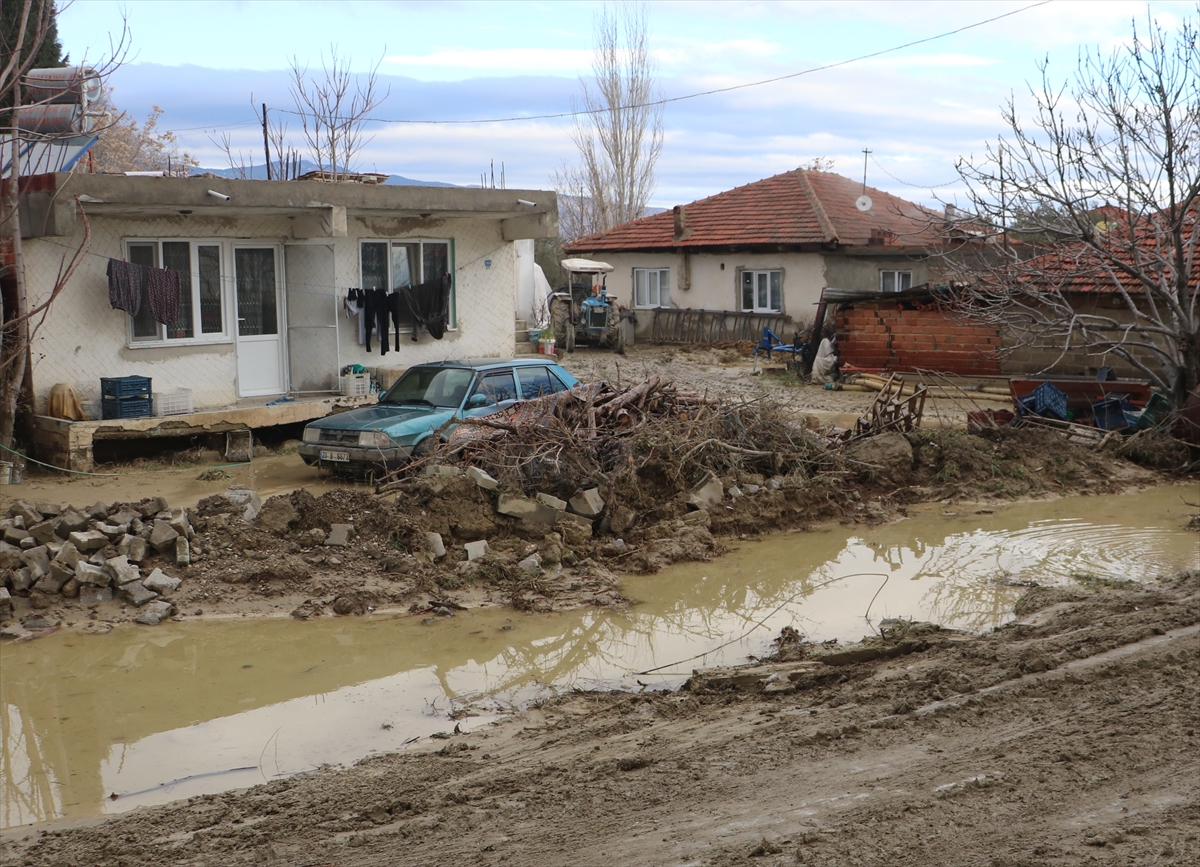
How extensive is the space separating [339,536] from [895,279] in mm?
22359

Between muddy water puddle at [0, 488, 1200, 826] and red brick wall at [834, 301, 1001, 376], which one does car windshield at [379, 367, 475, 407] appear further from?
red brick wall at [834, 301, 1001, 376]

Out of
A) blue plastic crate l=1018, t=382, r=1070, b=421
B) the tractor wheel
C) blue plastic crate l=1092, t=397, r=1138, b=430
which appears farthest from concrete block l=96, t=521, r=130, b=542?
the tractor wheel

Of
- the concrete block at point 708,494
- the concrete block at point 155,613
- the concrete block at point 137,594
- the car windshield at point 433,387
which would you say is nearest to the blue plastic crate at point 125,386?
the car windshield at point 433,387

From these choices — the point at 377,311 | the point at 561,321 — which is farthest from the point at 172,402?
the point at 561,321

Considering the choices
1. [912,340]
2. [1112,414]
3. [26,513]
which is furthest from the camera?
[912,340]

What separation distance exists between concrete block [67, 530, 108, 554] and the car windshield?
4.86 m

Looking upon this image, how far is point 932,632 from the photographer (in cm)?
775

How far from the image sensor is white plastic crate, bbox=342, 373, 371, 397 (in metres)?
16.5

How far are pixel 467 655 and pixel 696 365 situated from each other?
19331 millimetres

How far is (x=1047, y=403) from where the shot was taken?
628 inches

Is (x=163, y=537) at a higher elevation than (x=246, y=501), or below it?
below


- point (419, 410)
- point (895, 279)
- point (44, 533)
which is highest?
point (895, 279)

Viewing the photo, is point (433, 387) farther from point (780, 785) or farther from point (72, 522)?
point (780, 785)

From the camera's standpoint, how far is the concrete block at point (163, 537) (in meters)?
8.95
